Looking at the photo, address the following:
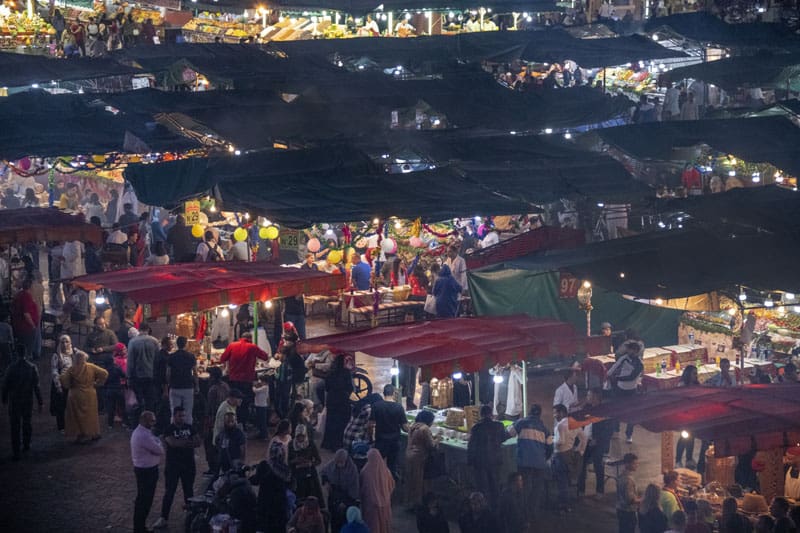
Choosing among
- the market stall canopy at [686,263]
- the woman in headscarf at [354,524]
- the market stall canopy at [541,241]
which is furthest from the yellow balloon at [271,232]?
the woman in headscarf at [354,524]

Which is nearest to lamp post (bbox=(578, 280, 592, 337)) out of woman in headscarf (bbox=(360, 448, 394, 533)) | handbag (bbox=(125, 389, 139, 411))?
handbag (bbox=(125, 389, 139, 411))

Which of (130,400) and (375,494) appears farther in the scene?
(130,400)

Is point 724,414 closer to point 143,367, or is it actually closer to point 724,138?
point 143,367

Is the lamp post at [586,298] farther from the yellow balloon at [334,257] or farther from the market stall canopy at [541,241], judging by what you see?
the yellow balloon at [334,257]

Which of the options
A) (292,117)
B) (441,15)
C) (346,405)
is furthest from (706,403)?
(441,15)

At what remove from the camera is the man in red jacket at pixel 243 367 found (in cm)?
1728

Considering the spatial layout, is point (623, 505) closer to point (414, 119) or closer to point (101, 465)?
point (101, 465)

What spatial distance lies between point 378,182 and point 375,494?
9964mm

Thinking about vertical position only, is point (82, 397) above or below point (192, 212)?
below

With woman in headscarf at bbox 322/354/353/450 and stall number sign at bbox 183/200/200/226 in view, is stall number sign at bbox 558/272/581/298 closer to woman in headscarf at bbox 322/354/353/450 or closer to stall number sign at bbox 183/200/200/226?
woman in headscarf at bbox 322/354/353/450

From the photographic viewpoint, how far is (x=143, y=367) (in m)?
17.2

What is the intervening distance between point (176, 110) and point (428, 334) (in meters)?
10.4

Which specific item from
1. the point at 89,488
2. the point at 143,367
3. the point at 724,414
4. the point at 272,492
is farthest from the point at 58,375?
the point at 724,414

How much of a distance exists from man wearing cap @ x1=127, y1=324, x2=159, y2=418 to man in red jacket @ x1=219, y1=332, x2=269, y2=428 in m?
1.10
